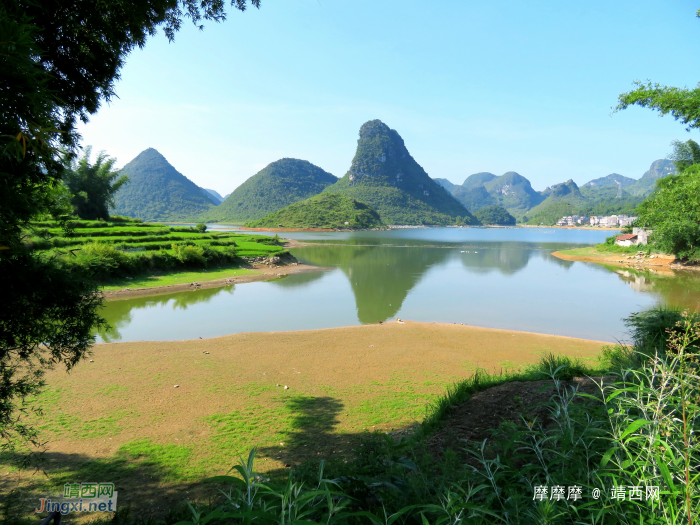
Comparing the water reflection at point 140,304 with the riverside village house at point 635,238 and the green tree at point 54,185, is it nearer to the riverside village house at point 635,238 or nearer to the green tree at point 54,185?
the green tree at point 54,185

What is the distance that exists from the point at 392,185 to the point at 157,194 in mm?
99937

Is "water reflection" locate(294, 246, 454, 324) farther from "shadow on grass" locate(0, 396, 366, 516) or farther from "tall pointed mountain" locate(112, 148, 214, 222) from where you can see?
"tall pointed mountain" locate(112, 148, 214, 222)

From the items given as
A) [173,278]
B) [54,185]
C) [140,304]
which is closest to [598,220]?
[173,278]

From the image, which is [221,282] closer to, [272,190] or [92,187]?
[92,187]

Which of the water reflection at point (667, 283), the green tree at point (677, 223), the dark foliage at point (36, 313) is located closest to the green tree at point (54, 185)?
the dark foliage at point (36, 313)

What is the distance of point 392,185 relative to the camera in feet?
489

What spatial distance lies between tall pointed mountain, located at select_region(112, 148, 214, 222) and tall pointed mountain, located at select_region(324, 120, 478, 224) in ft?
201

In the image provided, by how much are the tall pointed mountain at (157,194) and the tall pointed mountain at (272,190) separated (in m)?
11.5

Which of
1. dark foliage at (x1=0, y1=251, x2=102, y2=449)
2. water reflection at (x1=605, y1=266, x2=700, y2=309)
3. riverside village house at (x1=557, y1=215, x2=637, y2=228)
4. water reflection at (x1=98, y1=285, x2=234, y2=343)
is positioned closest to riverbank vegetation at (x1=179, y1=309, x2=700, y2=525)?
dark foliage at (x1=0, y1=251, x2=102, y2=449)

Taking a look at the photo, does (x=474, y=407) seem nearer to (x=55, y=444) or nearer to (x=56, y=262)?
(x=56, y=262)

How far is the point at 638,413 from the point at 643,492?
761 mm

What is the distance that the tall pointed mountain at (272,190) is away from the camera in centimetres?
13662

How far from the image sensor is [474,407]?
171 inches

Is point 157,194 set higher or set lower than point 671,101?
higher
